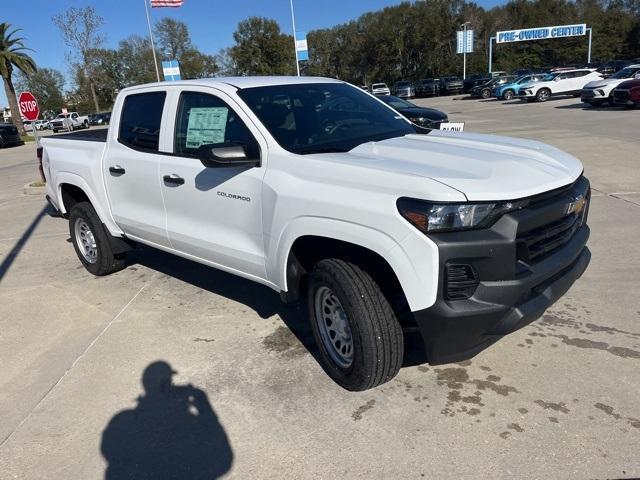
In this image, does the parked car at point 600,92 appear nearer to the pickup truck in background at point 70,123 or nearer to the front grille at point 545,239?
the front grille at point 545,239

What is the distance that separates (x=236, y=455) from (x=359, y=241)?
4.26 ft

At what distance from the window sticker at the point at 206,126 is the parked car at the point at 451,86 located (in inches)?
1870

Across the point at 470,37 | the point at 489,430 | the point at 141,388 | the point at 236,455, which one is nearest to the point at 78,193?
the point at 141,388

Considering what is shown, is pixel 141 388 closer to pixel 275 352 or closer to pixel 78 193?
pixel 275 352

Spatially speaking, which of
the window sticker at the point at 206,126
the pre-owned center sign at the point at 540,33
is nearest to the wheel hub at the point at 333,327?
the window sticker at the point at 206,126

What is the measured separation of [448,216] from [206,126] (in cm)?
210

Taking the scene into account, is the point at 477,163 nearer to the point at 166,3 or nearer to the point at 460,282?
the point at 460,282


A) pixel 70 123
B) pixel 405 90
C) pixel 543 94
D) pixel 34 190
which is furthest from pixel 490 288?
pixel 70 123

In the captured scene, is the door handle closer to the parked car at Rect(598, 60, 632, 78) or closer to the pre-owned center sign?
the parked car at Rect(598, 60, 632, 78)

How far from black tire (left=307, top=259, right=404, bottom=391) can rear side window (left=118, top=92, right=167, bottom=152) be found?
2.08 metres

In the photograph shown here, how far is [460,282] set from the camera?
2.57 metres

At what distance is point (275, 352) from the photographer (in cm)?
380

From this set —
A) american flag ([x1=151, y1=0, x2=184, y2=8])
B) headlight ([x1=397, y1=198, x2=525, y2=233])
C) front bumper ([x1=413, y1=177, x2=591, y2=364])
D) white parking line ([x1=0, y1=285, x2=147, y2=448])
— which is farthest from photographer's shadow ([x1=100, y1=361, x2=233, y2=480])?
american flag ([x1=151, y1=0, x2=184, y2=8])

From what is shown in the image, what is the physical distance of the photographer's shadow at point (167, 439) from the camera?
271 centimetres
